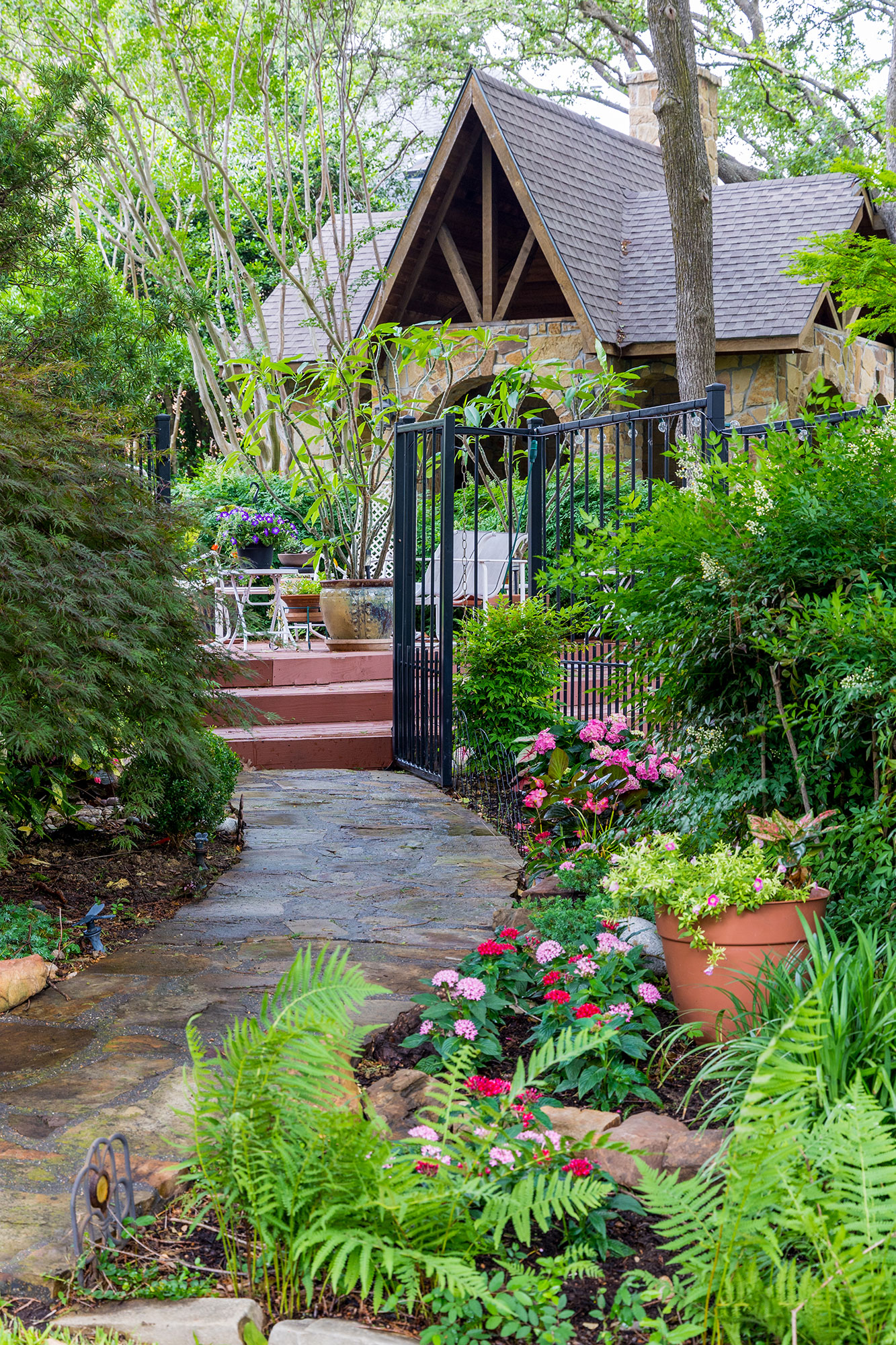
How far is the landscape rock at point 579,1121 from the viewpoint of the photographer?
2312 mm

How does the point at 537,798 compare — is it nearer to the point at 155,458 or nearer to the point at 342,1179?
the point at 155,458

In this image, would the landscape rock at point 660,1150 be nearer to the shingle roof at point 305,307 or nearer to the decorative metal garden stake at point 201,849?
the decorative metal garden stake at point 201,849

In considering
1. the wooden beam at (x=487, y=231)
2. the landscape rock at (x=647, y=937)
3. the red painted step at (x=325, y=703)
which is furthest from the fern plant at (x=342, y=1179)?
the wooden beam at (x=487, y=231)

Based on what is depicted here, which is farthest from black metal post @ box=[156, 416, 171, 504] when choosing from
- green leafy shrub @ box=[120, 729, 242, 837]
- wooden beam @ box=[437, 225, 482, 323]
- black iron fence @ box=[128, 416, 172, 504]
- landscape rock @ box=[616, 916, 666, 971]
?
wooden beam @ box=[437, 225, 482, 323]

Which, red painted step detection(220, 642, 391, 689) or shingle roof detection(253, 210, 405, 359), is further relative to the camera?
shingle roof detection(253, 210, 405, 359)

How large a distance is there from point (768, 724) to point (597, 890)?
2.85 ft

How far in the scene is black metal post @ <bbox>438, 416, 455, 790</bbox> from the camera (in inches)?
229

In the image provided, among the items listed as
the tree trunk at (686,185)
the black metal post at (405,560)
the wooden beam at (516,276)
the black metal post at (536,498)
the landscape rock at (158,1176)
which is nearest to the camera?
the landscape rock at (158,1176)

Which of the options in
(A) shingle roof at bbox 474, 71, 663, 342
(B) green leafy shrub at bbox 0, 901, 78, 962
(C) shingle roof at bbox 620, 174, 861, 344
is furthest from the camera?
(A) shingle roof at bbox 474, 71, 663, 342

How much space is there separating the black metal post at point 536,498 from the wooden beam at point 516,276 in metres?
6.58

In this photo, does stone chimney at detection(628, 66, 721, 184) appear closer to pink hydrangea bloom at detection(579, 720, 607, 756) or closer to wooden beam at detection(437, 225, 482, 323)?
wooden beam at detection(437, 225, 482, 323)

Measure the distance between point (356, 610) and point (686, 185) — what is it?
3.92m

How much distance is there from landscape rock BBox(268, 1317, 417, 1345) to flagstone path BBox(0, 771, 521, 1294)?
0.44 meters

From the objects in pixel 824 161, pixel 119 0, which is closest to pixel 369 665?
pixel 119 0
